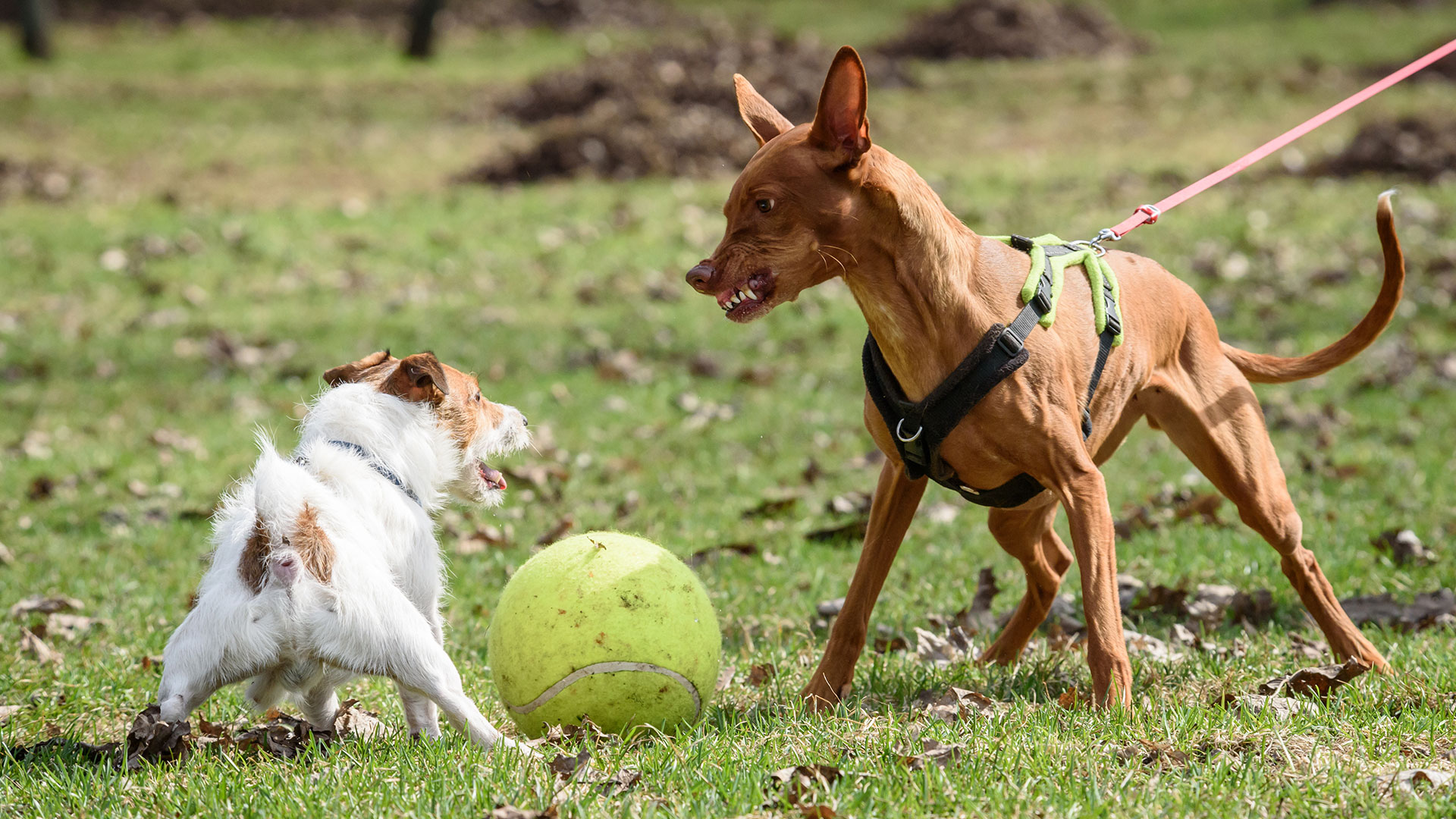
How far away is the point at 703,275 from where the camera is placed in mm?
3473

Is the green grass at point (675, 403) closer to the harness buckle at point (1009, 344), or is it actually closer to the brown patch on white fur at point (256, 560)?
the brown patch on white fur at point (256, 560)

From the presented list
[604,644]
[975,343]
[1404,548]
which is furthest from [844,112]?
[1404,548]

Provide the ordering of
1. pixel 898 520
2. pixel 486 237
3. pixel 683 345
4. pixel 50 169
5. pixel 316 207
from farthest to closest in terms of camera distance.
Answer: pixel 50 169
pixel 316 207
pixel 486 237
pixel 683 345
pixel 898 520

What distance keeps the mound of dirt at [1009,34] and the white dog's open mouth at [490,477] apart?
2028 cm

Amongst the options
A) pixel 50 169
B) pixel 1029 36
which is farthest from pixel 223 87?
pixel 1029 36

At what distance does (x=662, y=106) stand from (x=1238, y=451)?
1334 cm

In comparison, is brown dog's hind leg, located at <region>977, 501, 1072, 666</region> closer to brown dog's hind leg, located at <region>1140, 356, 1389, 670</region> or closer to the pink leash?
brown dog's hind leg, located at <region>1140, 356, 1389, 670</region>

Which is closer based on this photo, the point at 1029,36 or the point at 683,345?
the point at 683,345

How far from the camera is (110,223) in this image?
13102 mm

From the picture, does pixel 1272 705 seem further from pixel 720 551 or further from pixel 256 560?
pixel 256 560

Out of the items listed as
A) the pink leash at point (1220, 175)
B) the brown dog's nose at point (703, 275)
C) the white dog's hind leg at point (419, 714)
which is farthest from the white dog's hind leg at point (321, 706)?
the pink leash at point (1220, 175)

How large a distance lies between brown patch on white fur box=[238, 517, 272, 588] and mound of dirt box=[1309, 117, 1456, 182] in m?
13.6

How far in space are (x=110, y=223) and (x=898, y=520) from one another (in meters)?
11.5

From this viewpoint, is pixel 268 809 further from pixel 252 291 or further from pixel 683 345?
pixel 252 291
